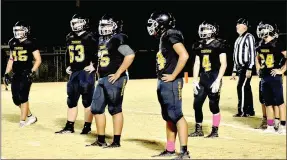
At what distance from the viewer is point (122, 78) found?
22.8 feet

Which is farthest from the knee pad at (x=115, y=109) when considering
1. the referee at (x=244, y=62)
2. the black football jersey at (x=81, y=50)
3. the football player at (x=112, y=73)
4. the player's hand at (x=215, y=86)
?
the referee at (x=244, y=62)

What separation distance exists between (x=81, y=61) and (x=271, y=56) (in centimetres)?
284

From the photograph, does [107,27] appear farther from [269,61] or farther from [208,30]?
[269,61]

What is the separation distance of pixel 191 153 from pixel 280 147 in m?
1.27

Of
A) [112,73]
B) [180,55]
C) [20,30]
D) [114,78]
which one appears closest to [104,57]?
[112,73]

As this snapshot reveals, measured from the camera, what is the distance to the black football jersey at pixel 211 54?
783 centimetres

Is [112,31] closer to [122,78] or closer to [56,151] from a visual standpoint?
[122,78]

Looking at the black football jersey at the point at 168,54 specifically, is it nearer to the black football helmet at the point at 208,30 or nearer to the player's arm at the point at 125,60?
the player's arm at the point at 125,60

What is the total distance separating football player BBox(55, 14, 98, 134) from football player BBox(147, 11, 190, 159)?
201 centimetres

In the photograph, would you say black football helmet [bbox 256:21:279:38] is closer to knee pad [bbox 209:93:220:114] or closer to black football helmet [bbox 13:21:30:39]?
knee pad [bbox 209:93:220:114]

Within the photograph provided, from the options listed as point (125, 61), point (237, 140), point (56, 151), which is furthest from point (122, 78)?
point (237, 140)

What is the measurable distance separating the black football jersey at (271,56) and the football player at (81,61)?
2537 mm

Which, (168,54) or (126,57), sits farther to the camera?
(126,57)

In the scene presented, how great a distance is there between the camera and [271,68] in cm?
837
